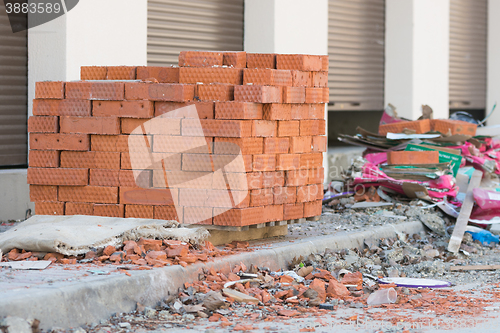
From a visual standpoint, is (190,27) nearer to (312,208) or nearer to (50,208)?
(312,208)

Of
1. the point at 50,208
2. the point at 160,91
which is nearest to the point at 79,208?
the point at 50,208

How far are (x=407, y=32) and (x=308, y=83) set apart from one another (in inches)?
277

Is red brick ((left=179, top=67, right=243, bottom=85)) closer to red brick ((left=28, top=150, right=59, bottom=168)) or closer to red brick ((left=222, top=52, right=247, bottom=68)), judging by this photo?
red brick ((left=222, top=52, right=247, bottom=68))

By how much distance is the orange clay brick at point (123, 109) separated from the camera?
5.29m

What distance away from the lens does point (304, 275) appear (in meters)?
5.19

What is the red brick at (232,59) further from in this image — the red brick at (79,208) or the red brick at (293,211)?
the red brick at (79,208)

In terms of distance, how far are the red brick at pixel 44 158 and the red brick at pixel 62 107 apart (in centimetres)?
32

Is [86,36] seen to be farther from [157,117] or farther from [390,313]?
[390,313]

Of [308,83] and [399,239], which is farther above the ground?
[308,83]

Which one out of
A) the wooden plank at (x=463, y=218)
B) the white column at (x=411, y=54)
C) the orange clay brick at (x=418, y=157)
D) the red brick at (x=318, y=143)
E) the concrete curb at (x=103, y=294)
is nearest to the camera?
the concrete curb at (x=103, y=294)

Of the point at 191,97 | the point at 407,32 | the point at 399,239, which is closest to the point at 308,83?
the point at 191,97

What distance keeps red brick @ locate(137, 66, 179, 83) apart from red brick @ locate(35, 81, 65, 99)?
670 mm

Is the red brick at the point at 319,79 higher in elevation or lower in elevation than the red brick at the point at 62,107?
higher

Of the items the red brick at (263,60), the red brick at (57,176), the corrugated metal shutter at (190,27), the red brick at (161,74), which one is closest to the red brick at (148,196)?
the red brick at (57,176)
